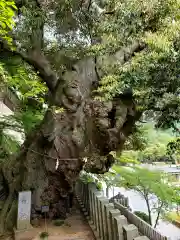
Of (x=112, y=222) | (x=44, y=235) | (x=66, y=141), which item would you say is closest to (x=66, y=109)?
(x=66, y=141)

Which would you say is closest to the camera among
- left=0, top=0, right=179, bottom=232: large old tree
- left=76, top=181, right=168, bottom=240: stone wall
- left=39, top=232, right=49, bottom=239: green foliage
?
left=76, top=181, right=168, bottom=240: stone wall

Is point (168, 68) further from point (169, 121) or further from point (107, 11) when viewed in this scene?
point (107, 11)

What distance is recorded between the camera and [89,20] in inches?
223

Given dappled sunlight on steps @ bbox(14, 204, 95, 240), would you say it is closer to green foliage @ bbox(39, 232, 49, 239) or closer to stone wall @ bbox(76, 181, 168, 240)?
green foliage @ bbox(39, 232, 49, 239)

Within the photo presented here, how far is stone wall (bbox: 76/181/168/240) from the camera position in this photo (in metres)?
3.14

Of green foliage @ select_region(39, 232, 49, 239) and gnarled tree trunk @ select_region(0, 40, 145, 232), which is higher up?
gnarled tree trunk @ select_region(0, 40, 145, 232)

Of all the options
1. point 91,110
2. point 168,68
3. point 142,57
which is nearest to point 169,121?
point 168,68

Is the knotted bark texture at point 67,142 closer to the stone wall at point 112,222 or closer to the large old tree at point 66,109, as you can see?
the large old tree at point 66,109

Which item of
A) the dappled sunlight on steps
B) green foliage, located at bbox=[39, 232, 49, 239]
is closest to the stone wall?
the dappled sunlight on steps

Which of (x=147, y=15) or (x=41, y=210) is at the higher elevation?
(x=147, y=15)

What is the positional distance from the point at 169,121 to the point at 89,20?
384 cm

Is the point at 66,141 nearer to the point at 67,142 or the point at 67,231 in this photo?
the point at 67,142

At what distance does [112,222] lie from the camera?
12.1 ft

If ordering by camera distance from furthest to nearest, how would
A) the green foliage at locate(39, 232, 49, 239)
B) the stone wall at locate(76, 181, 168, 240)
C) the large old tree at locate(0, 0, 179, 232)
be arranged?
the large old tree at locate(0, 0, 179, 232)
the green foliage at locate(39, 232, 49, 239)
the stone wall at locate(76, 181, 168, 240)
